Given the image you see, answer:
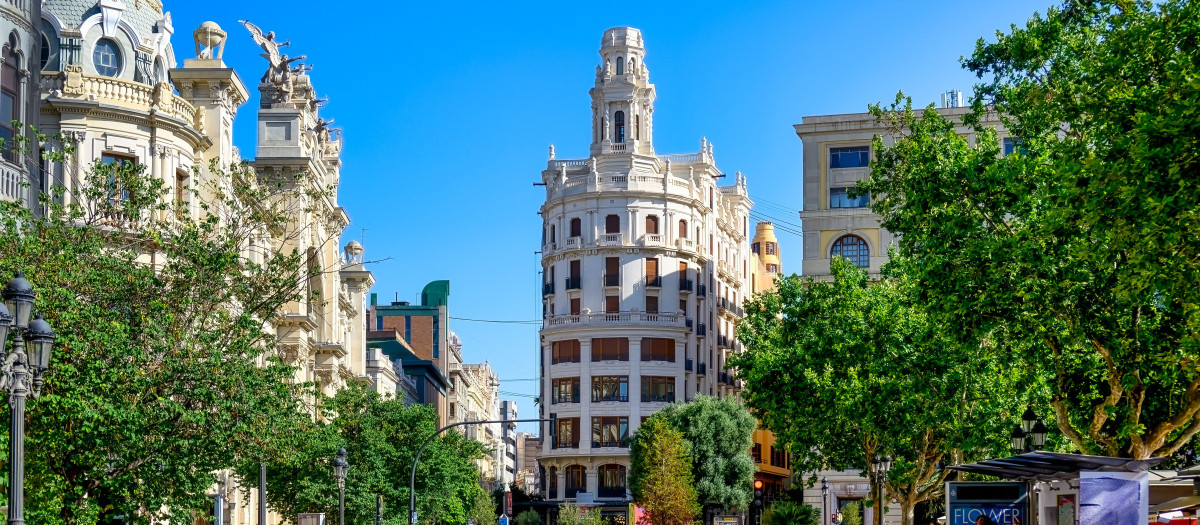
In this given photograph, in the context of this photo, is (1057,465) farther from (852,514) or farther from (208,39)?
(852,514)

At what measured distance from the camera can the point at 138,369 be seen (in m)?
28.0

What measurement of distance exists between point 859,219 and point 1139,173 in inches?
2250

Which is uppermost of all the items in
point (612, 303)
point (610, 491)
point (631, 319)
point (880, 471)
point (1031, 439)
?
point (612, 303)

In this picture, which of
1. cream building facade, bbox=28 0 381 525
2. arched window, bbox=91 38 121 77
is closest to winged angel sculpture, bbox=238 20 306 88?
cream building facade, bbox=28 0 381 525

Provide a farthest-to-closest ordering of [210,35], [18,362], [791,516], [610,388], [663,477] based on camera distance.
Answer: [610,388]
[663,477]
[791,516]
[210,35]
[18,362]

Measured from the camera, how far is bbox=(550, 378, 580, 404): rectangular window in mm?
95375

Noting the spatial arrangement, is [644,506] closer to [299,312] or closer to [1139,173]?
[299,312]

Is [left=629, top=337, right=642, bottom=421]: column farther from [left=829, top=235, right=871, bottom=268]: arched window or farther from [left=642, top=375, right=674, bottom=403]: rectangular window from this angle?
[left=829, top=235, right=871, bottom=268]: arched window

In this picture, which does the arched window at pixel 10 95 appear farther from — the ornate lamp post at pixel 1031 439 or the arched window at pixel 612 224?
the arched window at pixel 612 224

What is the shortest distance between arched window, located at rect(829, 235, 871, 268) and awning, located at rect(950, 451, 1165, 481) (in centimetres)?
5170

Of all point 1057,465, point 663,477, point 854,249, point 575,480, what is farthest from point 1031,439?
point 575,480

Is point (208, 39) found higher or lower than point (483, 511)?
higher

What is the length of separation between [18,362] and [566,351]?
79.0 metres

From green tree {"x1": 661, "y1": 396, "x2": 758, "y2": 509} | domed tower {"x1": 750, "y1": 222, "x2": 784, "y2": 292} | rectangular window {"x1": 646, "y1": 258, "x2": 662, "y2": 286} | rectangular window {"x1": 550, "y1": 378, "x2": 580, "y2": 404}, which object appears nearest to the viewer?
green tree {"x1": 661, "y1": 396, "x2": 758, "y2": 509}
